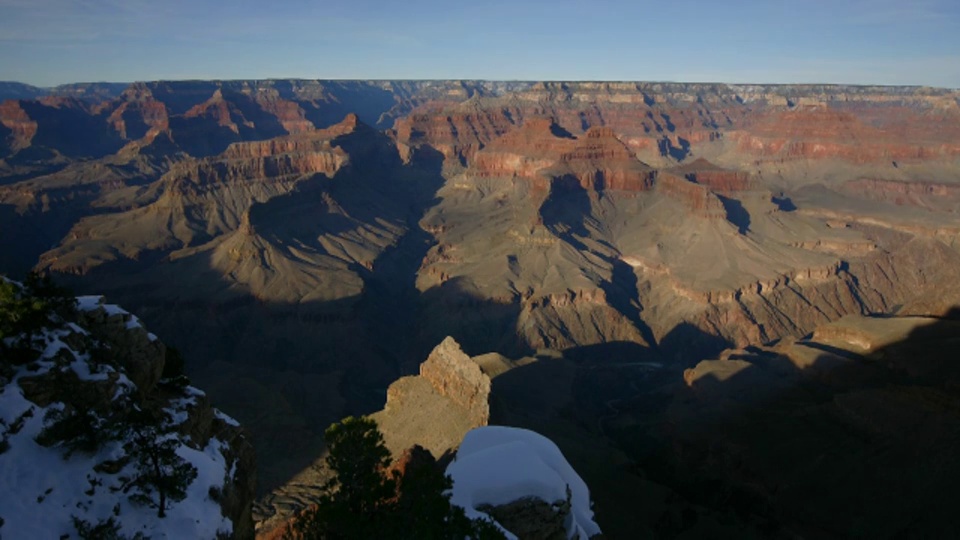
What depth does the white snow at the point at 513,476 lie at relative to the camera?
36.1 metres

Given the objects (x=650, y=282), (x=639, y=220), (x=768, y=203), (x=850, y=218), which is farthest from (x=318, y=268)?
(x=850, y=218)

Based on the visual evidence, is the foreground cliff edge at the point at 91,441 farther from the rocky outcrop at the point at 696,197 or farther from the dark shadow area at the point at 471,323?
the rocky outcrop at the point at 696,197

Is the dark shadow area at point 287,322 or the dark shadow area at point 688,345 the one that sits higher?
the dark shadow area at point 287,322

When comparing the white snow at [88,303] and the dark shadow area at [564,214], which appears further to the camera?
the dark shadow area at [564,214]

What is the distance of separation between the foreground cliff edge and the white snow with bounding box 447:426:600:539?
43.3ft

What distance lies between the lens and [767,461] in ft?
220

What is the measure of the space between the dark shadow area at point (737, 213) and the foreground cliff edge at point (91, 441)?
165 meters

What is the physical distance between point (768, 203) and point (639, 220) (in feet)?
132

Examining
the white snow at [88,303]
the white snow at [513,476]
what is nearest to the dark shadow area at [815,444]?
the white snow at [513,476]

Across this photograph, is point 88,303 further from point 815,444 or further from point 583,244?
point 583,244

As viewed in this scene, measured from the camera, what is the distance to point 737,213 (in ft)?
603

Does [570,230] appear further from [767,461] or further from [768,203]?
[767,461]

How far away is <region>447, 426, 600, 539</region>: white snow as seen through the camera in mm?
36062

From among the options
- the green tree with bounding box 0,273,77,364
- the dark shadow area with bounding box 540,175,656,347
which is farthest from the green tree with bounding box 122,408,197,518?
the dark shadow area with bounding box 540,175,656,347
